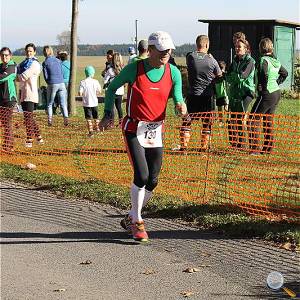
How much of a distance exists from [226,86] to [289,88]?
61.3 feet

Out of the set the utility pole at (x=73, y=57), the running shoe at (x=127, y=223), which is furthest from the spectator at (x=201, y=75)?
the utility pole at (x=73, y=57)

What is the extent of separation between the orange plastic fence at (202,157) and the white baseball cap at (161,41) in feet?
5.82

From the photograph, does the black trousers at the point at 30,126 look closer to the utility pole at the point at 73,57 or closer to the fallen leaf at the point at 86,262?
the fallen leaf at the point at 86,262

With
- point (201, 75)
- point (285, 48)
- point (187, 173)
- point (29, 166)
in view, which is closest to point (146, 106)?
point (187, 173)

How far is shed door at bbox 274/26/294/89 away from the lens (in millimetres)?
31938

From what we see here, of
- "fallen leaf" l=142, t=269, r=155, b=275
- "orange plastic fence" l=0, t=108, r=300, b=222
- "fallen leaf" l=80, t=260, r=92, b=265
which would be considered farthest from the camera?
"orange plastic fence" l=0, t=108, r=300, b=222

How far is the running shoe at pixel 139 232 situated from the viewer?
25.1ft

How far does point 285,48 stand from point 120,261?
26.3m

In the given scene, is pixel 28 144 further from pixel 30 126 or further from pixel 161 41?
pixel 161 41

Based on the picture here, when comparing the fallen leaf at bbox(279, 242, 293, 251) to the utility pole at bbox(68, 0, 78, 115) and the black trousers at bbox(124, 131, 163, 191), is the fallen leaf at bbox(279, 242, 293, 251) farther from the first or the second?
the utility pole at bbox(68, 0, 78, 115)

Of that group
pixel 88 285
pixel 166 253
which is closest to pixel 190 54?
pixel 166 253

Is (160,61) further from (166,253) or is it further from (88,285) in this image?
(88,285)

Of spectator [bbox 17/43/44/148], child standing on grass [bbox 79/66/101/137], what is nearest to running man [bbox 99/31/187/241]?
spectator [bbox 17/43/44/148]

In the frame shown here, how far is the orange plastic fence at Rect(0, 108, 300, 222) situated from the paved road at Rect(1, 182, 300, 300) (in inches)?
47.8
